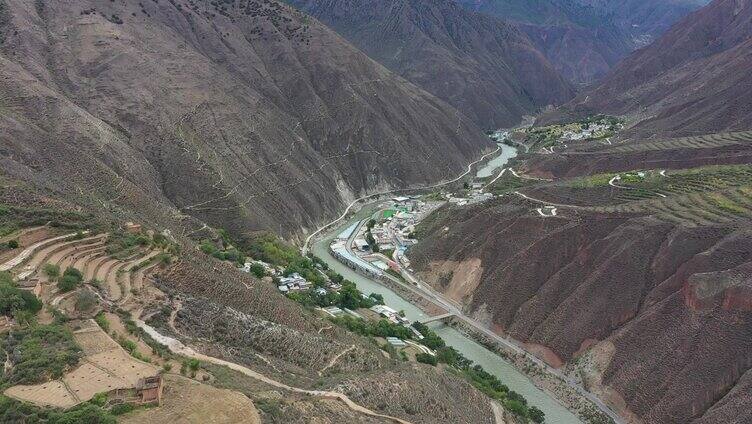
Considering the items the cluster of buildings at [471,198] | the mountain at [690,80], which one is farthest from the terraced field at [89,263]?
the mountain at [690,80]

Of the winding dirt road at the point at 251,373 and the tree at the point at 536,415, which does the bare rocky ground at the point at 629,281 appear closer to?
the tree at the point at 536,415

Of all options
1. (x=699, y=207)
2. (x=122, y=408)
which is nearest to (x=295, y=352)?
(x=122, y=408)

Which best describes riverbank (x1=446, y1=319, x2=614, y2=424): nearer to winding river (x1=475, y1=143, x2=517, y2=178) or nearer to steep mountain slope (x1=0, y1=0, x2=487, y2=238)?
steep mountain slope (x1=0, y1=0, x2=487, y2=238)

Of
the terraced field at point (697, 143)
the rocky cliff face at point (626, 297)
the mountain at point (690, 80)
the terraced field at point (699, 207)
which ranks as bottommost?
the rocky cliff face at point (626, 297)

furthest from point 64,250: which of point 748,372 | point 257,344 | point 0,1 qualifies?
point 0,1

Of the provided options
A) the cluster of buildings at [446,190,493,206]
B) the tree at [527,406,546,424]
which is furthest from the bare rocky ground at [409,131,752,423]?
the cluster of buildings at [446,190,493,206]

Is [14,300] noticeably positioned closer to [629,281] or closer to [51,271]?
[51,271]
